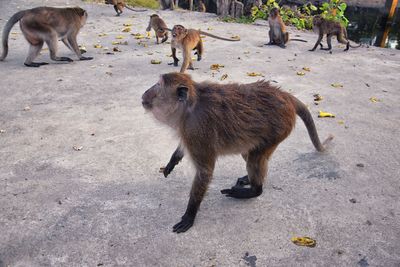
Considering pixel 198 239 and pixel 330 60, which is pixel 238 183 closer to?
pixel 198 239

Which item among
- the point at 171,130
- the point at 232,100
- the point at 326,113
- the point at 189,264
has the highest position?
the point at 232,100

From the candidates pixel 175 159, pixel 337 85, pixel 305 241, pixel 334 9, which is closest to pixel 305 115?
pixel 305 241

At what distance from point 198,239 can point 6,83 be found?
4.91 metres

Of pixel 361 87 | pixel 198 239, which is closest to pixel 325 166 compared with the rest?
pixel 198 239

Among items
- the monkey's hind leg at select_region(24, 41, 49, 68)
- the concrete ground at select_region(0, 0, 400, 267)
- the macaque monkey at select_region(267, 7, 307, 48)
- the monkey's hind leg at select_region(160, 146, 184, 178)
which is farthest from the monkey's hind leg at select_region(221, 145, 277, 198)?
the macaque monkey at select_region(267, 7, 307, 48)

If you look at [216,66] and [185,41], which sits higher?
[185,41]

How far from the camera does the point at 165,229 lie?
9.52ft

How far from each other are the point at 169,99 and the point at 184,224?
3.47ft

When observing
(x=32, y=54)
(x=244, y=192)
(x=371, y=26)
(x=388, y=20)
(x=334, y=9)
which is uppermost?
(x=334, y=9)

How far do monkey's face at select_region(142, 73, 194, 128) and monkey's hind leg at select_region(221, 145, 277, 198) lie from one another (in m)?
0.77

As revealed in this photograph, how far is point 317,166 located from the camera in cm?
382

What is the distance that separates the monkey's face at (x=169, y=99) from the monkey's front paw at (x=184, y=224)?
799mm

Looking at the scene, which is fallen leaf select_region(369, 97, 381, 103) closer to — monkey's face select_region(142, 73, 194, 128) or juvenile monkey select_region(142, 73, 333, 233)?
juvenile monkey select_region(142, 73, 333, 233)

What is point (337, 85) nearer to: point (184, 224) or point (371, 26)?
point (184, 224)
